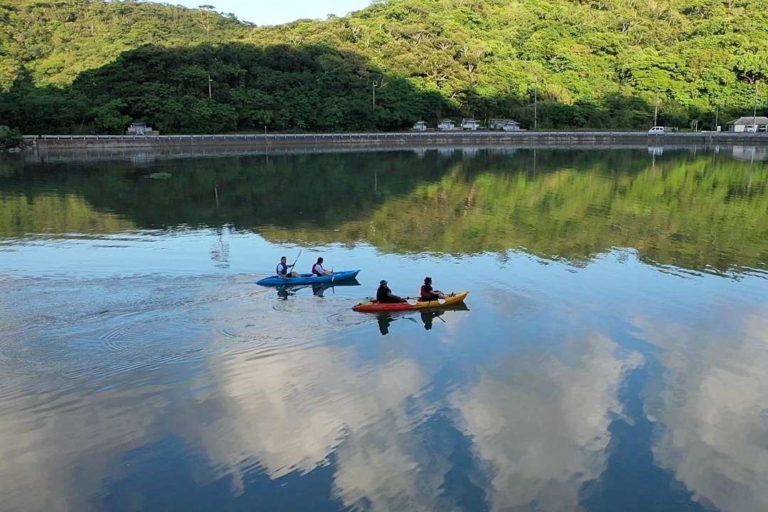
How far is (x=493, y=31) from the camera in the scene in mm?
105875

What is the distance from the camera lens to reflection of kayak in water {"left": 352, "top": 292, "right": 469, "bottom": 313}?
14773 millimetres

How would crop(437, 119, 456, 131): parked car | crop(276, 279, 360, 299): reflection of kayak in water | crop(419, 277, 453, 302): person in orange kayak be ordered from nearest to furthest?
crop(419, 277, 453, 302): person in orange kayak
crop(276, 279, 360, 299): reflection of kayak in water
crop(437, 119, 456, 131): parked car

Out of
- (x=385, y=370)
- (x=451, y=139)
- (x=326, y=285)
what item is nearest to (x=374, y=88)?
(x=451, y=139)

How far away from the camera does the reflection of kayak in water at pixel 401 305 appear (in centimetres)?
1477

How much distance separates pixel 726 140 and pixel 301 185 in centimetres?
5648

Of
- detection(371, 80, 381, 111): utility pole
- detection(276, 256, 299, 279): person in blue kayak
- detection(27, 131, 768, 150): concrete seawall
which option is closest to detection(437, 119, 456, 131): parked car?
detection(27, 131, 768, 150): concrete seawall

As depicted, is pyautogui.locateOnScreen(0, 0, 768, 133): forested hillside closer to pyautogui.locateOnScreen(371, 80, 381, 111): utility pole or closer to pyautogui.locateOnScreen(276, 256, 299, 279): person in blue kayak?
pyautogui.locateOnScreen(371, 80, 381, 111): utility pole

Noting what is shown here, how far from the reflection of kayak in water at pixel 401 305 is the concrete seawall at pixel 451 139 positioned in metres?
53.4

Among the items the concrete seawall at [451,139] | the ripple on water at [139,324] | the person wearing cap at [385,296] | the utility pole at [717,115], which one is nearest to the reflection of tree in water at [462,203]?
the person wearing cap at [385,296]

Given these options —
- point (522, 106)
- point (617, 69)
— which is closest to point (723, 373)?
point (522, 106)

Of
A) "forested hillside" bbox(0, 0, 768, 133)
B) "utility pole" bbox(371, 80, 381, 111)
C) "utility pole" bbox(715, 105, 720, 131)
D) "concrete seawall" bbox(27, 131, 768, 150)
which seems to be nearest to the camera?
"concrete seawall" bbox(27, 131, 768, 150)

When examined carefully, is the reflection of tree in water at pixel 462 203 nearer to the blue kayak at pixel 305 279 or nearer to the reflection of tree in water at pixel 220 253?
the reflection of tree in water at pixel 220 253

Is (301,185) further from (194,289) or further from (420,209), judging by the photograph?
(194,289)

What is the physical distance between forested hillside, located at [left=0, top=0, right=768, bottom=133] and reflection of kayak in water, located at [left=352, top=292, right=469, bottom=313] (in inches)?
2292
